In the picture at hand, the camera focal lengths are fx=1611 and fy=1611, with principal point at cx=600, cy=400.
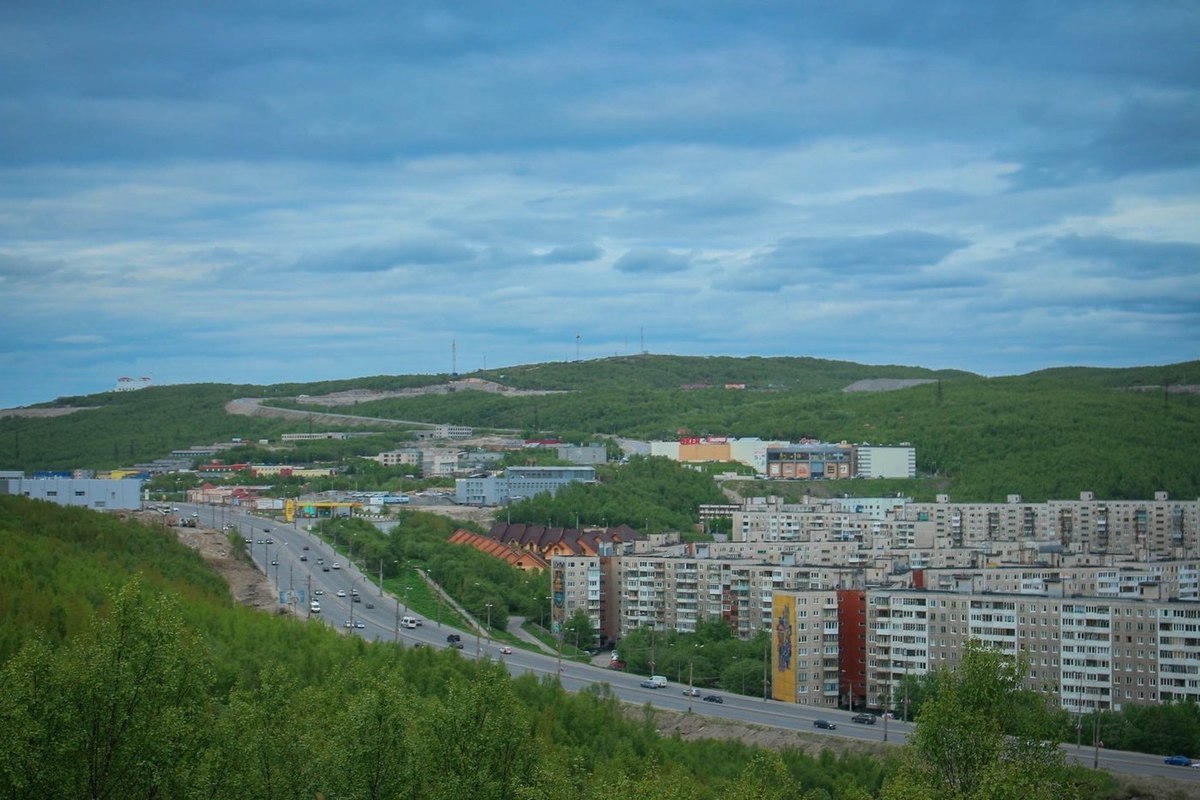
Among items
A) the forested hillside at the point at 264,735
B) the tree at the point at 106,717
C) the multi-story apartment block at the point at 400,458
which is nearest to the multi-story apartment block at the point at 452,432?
the multi-story apartment block at the point at 400,458

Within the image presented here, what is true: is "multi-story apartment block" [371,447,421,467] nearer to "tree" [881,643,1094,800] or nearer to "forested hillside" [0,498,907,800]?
"forested hillside" [0,498,907,800]

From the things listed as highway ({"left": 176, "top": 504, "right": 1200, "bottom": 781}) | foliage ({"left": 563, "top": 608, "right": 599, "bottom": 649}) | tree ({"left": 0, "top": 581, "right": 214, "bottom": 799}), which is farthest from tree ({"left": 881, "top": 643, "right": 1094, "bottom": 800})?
foliage ({"left": 563, "top": 608, "right": 599, "bottom": 649})

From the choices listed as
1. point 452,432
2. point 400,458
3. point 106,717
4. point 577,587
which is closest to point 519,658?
point 577,587

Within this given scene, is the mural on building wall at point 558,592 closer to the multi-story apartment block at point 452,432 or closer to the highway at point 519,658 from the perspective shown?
the highway at point 519,658

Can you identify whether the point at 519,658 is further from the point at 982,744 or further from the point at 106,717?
the point at 106,717

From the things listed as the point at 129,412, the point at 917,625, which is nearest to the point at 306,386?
the point at 129,412
